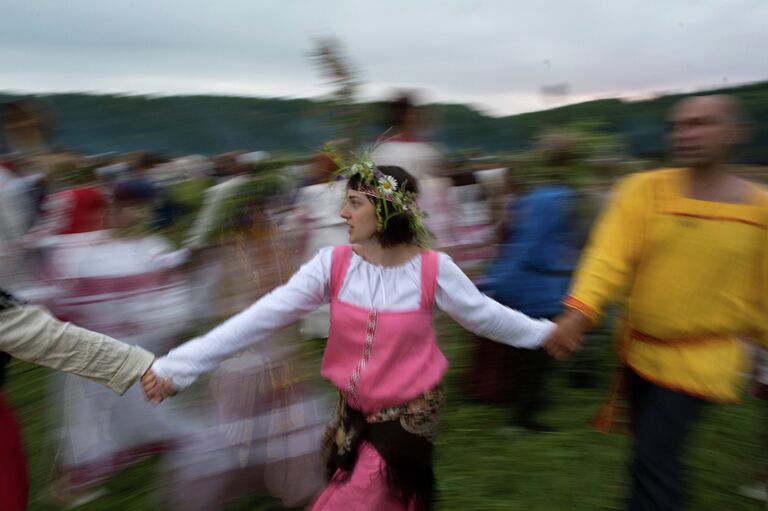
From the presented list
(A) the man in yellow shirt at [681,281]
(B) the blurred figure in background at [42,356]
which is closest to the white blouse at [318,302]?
(B) the blurred figure in background at [42,356]

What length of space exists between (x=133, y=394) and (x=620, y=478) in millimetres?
2630

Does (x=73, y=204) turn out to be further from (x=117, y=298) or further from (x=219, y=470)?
(x=219, y=470)

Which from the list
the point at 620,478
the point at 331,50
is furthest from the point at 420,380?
the point at 331,50

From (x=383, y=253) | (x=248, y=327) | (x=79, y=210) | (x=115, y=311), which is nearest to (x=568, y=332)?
(x=383, y=253)

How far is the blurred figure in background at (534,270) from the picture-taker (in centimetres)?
384

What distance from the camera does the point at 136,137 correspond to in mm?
8828

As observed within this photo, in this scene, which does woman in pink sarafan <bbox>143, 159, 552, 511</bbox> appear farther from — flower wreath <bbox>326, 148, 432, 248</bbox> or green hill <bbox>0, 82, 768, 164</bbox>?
green hill <bbox>0, 82, 768, 164</bbox>

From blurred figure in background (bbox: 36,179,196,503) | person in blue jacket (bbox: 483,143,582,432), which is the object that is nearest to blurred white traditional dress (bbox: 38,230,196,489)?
blurred figure in background (bbox: 36,179,196,503)

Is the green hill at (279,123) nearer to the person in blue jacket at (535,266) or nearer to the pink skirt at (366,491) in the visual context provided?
the person in blue jacket at (535,266)

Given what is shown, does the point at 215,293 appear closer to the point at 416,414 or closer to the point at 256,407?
the point at 256,407

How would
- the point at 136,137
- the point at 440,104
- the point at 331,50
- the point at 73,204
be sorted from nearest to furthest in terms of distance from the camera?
the point at 73,204
the point at 331,50
the point at 440,104
the point at 136,137

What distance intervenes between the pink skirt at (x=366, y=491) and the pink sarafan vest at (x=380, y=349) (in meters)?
0.17

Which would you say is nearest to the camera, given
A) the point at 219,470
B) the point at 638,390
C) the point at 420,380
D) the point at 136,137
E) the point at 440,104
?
the point at 420,380

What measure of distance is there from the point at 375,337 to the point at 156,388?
769 millimetres
